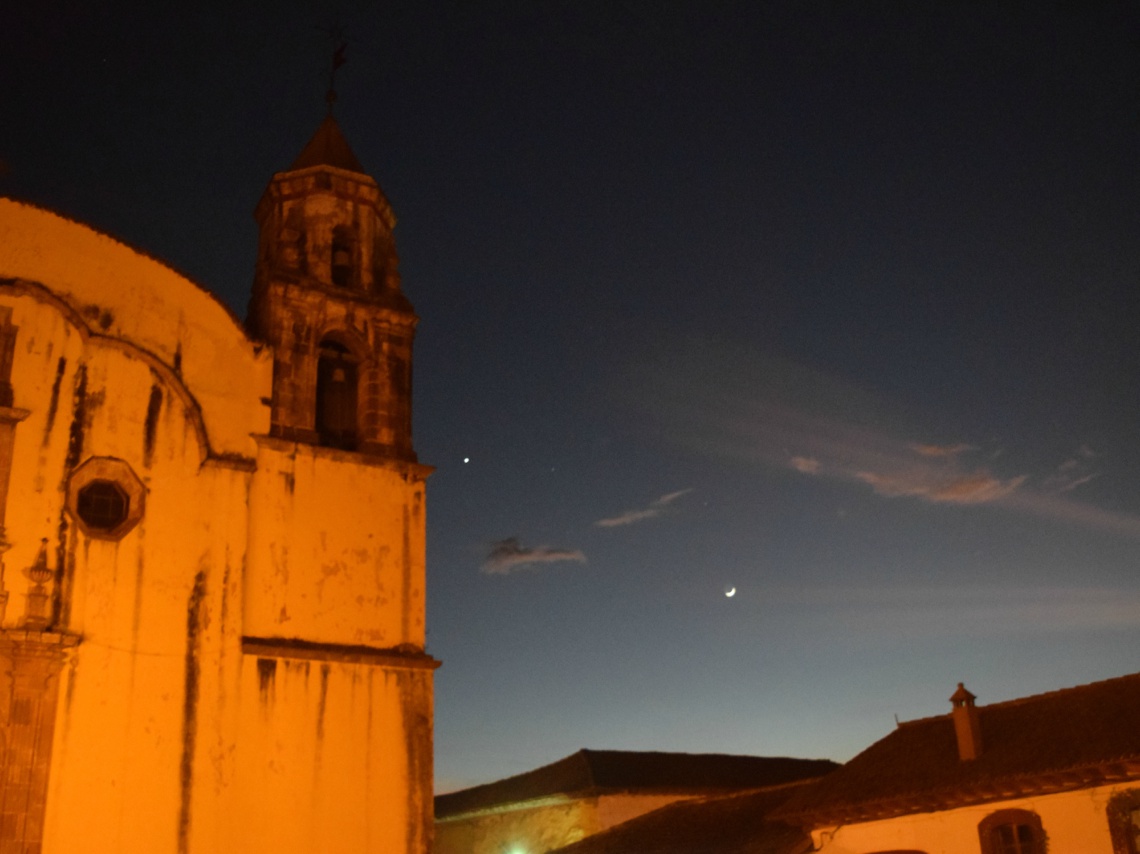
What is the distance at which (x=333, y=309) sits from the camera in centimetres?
1794

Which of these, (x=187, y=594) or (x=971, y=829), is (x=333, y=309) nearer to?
(x=187, y=594)

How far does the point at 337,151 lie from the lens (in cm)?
1962

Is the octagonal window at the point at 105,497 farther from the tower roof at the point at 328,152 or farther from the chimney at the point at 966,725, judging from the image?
the chimney at the point at 966,725

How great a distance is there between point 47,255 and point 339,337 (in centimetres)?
429

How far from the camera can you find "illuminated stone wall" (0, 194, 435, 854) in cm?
1371

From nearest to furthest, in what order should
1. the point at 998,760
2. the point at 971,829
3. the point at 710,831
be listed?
the point at 971,829 → the point at 998,760 → the point at 710,831

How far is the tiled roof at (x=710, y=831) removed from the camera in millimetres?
19906

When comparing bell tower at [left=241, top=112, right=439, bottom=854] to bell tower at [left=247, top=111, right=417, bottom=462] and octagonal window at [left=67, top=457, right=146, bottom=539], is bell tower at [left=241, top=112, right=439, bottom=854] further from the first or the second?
octagonal window at [left=67, top=457, right=146, bottom=539]

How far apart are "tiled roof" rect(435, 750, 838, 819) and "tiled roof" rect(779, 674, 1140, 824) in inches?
411

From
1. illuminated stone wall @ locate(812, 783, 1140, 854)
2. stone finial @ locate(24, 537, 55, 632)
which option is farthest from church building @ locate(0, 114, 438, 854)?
illuminated stone wall @ locate(812, 783, 1140, 854)

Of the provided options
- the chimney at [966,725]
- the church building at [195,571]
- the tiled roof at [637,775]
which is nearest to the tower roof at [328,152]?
the church building at [195,571]

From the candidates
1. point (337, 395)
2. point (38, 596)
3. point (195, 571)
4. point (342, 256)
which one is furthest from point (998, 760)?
point (38, 596)

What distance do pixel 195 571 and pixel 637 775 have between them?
705 inches

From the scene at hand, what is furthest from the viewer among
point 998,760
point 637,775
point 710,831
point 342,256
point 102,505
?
point 637,775
